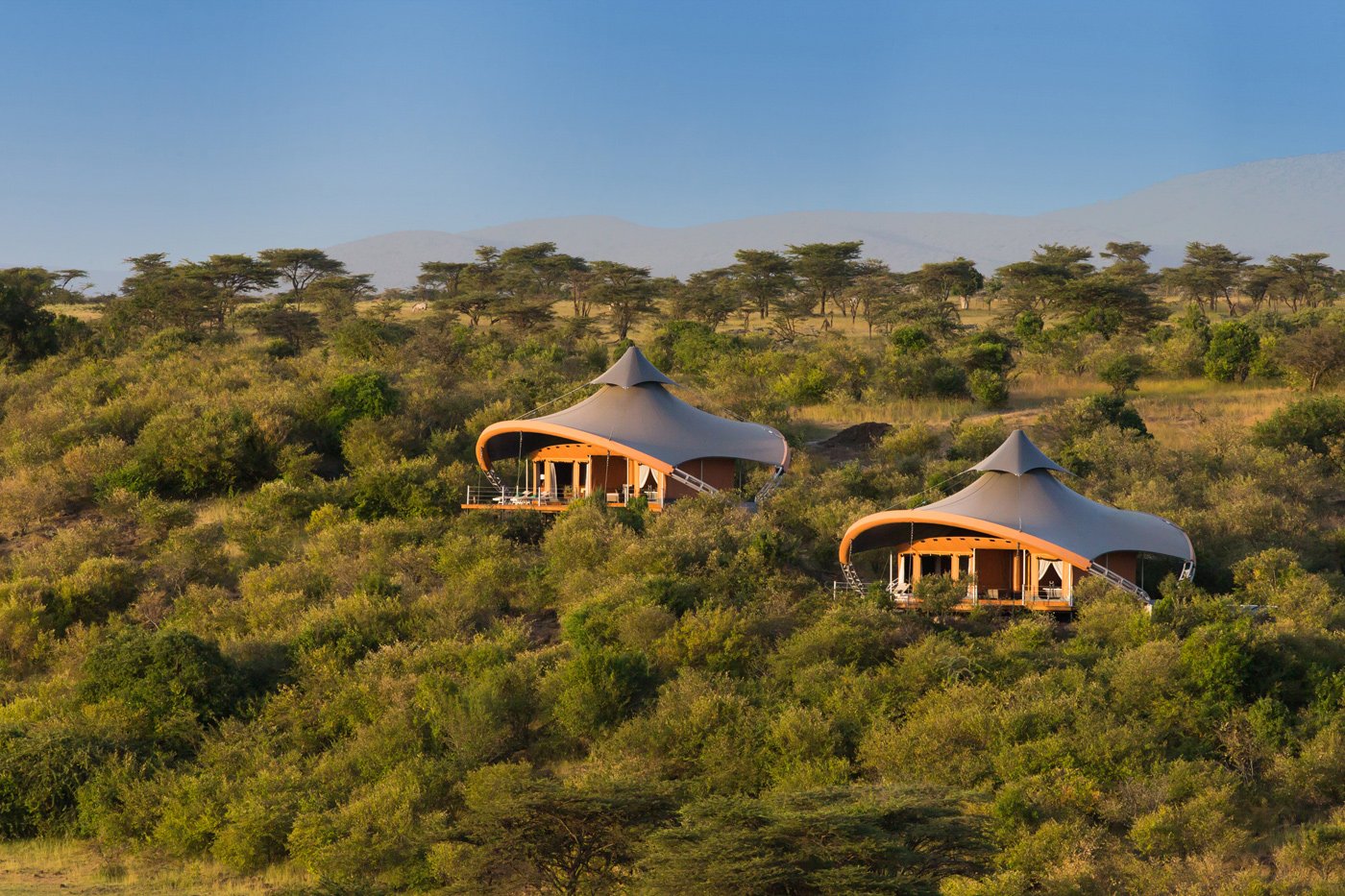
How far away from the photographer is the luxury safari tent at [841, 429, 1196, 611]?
1364 inches

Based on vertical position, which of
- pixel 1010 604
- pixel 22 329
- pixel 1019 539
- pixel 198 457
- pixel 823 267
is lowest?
pixel 1010 604

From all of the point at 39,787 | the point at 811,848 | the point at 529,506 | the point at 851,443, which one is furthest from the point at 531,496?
the point at 811,848

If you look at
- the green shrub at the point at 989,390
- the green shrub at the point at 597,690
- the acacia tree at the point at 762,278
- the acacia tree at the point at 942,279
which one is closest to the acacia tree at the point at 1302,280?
the acacia tree at the point at 942,279

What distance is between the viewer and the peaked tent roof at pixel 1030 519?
3481cm

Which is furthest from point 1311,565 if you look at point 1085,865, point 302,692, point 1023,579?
point 302,692

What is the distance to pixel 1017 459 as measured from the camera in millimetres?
36156

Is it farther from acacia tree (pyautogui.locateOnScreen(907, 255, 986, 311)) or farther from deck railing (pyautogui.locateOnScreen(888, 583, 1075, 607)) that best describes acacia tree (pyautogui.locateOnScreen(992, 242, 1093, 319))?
deck railing (pyautogui.locateOnScreen(888, 583, 1075, 607))

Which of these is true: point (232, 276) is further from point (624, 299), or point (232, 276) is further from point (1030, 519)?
point (1030, 519)

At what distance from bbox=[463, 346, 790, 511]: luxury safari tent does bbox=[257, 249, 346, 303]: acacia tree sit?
1708 inches

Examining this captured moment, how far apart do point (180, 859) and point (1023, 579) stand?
18.6 meters

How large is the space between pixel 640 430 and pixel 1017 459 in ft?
→ 34.2

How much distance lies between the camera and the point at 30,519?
143 feet

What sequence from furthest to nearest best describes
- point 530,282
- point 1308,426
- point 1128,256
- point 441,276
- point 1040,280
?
point 1128,256 < point 441,276 < point 530,282 < point 1040,280 < point 1308,426

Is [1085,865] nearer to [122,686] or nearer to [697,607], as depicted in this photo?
[697,607]
